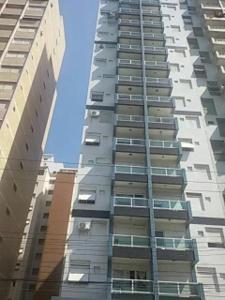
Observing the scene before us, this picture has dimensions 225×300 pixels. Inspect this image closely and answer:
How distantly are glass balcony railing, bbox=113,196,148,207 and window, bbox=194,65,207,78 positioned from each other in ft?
57.7

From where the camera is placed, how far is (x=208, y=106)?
34.9 meters

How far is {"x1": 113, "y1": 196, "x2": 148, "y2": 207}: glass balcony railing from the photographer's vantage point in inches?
996

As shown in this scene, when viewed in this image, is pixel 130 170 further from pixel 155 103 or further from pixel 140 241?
pixel 155 103

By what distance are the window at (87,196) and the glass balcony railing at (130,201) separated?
1.87 meters

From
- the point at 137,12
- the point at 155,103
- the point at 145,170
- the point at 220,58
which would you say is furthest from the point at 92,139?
the point at 137,12

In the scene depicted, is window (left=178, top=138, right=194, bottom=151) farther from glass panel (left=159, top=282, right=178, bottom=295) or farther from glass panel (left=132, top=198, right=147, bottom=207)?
glass panel (left=159, top=282, right=178, bottom=295)

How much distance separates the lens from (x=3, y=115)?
2803 centimetres

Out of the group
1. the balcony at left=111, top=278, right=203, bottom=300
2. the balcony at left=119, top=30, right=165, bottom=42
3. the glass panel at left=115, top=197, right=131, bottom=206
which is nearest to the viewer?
the balcony at left=111, top=278, right=203, bottom=300

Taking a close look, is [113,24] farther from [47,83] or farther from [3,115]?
[3,115]

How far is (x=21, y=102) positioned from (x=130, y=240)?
15368mm

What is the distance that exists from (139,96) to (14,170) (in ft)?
40.5

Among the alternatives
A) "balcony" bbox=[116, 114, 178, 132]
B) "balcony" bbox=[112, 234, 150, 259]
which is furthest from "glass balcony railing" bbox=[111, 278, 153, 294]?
"balcony" bbox=[116, 114, 178, 132]

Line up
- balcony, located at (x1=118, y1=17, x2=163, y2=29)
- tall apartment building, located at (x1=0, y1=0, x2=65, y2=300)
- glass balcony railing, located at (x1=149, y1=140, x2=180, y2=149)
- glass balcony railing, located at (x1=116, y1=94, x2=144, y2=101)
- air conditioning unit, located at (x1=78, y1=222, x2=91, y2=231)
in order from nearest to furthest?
air conditioning unit, located at (x1=78, y1=222, x2=91, y2=231), tall apartment building, located at (x1=0, y1=0, x2=65, y2=300), glass balcony railing, located at (x1=149, y1=140, x2=180, y2=149), glass balcony railing, located at (x1=116, y1=94, x2=144, y2=101), balcony, located at (x1=118, y1=17, x2=163, y2=29)

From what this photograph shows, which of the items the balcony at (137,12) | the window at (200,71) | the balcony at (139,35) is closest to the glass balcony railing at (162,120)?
the window at (200,71)
